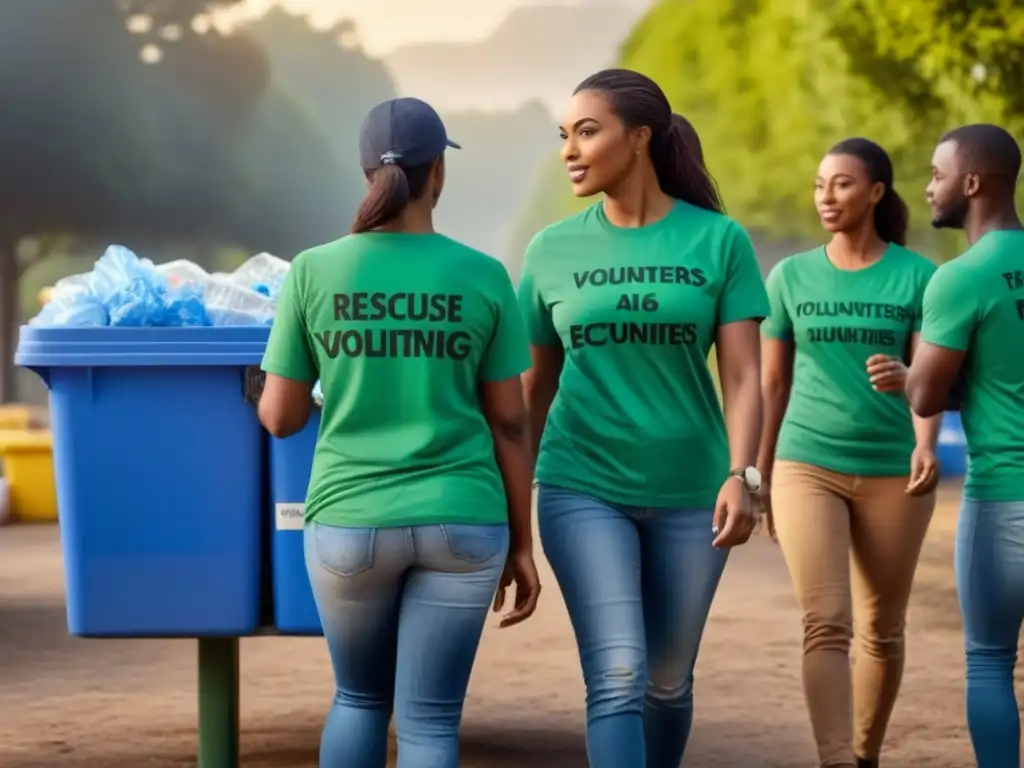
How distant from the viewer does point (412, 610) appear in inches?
162

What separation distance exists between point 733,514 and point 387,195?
1.06 meters

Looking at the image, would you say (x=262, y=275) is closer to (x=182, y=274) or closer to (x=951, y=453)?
(x=182, y=274)

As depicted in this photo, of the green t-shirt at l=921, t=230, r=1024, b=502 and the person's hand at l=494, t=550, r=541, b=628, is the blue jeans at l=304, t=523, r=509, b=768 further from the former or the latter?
the green t-shirt at l=921, t=230, r=1024, b=502

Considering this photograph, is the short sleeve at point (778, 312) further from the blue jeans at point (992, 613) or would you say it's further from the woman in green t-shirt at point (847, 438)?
the blue jeans at point (992, 613)

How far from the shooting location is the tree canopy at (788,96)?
19.8 meters

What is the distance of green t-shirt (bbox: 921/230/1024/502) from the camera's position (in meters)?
4.85

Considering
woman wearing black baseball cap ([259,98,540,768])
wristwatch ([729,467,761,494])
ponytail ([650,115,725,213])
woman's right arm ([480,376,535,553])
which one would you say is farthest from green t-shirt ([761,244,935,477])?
woman wearing black baseball cap ([259,98,540,768])

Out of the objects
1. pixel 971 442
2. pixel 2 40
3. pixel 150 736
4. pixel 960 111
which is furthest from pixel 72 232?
pixel 971 442

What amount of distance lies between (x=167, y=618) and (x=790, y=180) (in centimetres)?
2784

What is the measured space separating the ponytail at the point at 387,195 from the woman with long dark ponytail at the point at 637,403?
0.61 metres

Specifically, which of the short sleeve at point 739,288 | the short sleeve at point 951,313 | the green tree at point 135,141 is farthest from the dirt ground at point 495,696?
the green tree at point 135,141

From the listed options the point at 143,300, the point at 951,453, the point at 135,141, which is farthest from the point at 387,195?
the point at 135,141

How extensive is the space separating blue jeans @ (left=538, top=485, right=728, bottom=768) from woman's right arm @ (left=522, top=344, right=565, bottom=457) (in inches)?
9.4

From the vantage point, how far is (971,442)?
4.98m
